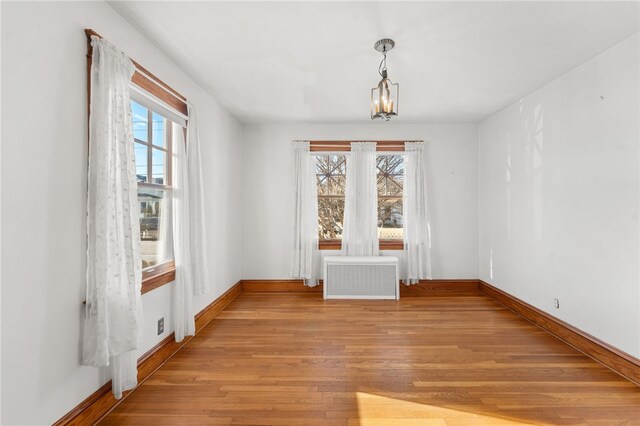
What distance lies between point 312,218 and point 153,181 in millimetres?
2527

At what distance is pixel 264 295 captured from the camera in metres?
4.76

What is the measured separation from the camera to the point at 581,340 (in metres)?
2.86

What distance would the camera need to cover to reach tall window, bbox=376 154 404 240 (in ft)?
16.3

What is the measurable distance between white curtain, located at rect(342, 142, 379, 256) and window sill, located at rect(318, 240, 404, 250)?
0.17 m

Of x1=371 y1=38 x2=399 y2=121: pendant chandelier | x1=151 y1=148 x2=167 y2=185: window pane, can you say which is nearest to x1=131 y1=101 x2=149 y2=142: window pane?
x1=151 y1=148 x2=167 y2=185: window pane

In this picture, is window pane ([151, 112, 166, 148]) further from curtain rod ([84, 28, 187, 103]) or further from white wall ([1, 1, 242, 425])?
white wall ([1, 1, 242, 425])

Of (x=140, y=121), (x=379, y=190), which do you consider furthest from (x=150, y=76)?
(x=379, y=190)

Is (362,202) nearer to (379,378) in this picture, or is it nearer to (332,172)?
(332,172)

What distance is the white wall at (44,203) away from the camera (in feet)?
4.66

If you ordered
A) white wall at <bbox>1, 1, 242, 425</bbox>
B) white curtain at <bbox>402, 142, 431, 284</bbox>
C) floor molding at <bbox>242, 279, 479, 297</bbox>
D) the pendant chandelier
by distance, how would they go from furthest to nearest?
floor molding at <bbox>242, 279, 479, 297</bbox> < white curtain at <bbox>402, 142, 431, 284</bbox> < the pendant chandelier < white wall at <bbox>1, 1, 242, 425</bbox>

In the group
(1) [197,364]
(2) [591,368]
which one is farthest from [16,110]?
(2) [591,368]

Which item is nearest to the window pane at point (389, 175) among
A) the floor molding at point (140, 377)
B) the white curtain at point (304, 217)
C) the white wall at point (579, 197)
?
the white curtain at point (304, 217)

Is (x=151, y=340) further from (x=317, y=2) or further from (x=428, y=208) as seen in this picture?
(x=428, y=208)

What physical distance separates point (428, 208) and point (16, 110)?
180 inches
